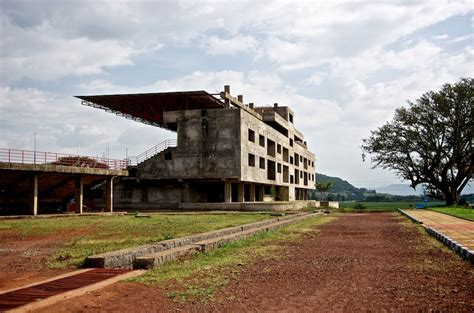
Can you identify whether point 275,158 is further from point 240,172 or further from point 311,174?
point 311,174

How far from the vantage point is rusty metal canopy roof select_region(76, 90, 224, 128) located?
47406mm

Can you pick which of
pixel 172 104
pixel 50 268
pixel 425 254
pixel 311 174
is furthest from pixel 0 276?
pixel 311 174

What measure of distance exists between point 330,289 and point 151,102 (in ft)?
148

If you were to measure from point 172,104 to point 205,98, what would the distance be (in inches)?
204

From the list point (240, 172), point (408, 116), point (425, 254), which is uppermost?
point (408, 116)

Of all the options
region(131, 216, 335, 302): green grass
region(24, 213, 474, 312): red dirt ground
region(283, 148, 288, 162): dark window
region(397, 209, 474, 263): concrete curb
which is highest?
region(283, 148, 288, 162): dark window

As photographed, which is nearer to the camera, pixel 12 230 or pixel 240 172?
pixel 12 230

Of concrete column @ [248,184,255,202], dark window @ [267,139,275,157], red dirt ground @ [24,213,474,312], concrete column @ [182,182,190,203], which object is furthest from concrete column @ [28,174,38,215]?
dark window @ [267,139,275,157]

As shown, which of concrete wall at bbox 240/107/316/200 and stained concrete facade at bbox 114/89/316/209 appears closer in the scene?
stained concrete facade at bbox 114/89/316/209

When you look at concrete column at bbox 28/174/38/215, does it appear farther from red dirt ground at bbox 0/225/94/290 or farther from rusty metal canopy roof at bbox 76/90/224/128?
rusty metal canopy roof at bbox 76/90/224/128

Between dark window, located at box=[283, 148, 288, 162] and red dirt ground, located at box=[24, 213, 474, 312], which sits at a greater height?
dark window, located at box=[283, 148, 288, 162]

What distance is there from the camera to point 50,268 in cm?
1040

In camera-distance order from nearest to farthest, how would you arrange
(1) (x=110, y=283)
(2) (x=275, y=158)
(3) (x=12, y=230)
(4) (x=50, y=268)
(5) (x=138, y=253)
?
(1) (x=110, y=283), (4) (x=50, y=268), (5) (x=138, y=253), (3) (x=12, y=230), (2) (x=275, y=158)

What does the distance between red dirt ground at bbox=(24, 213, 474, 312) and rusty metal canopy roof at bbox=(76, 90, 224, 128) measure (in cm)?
3526
